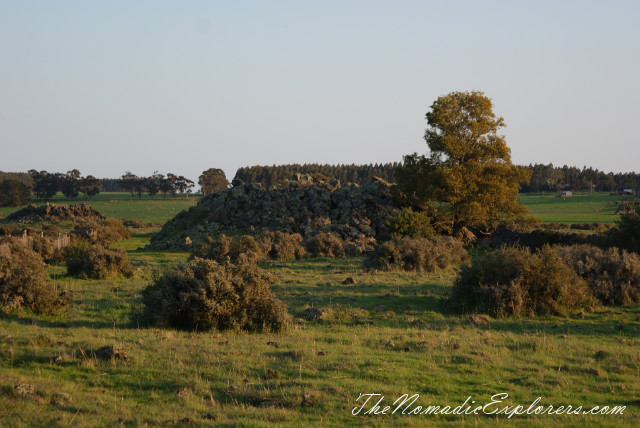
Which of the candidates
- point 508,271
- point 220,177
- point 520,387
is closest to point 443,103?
point 508,271

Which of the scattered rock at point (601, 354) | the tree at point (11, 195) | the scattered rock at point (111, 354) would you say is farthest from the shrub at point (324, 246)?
the tree at point (11, 195)

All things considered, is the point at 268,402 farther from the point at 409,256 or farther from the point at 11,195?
the point at 11,195

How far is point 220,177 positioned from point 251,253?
338 ft

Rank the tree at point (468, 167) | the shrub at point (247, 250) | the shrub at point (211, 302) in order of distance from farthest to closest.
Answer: the tree at point (468, 167) → the shrub at point (247, 250) → the shrub at point (211, 302)

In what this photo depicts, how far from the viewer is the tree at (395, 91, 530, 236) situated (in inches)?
1485

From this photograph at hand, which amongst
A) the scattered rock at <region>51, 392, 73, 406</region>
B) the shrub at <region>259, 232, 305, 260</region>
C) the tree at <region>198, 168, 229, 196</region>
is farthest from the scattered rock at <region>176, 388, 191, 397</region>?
the tree at <region>198, 168, 229, 196</region>

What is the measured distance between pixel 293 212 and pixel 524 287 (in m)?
28.2

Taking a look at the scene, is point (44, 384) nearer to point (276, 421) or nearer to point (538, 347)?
point (276, 421)

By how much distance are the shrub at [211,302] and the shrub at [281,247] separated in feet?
58.3

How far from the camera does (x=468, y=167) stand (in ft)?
126

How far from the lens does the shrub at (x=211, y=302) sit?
13.2 metres

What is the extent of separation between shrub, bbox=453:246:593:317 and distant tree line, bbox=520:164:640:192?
12920 centimetres

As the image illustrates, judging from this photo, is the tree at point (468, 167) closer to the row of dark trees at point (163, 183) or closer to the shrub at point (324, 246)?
the shrub at point (324, 246)

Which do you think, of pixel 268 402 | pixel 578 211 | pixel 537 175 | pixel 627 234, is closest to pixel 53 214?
pixel 627 234
